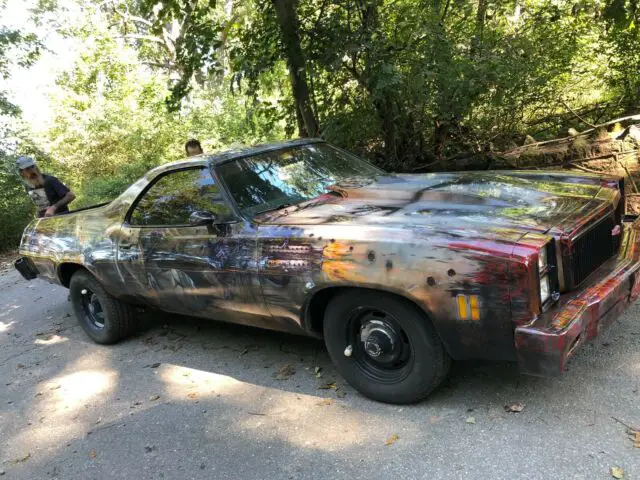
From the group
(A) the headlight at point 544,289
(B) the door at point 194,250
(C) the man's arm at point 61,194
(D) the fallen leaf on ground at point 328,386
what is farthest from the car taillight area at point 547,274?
(C) the man's arm at point 61,194

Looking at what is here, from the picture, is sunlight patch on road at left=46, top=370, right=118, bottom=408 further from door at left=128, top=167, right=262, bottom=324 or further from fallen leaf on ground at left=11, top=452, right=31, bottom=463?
door at left=128, top=167, right=262, bottom=324

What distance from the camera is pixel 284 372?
396 centimetres

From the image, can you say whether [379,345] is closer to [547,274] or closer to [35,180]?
[547,274]

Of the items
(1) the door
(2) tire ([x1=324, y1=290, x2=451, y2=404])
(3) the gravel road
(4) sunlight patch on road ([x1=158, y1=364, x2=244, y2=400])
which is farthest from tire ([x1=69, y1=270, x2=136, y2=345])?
(2) tire ([x1=324, y1=290, x2=451, y2=404])

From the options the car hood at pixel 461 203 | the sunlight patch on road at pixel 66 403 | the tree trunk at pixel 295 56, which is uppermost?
the tree trunk at pixel 295 56

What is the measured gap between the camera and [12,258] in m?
10.8

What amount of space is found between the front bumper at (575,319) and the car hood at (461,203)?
372mm

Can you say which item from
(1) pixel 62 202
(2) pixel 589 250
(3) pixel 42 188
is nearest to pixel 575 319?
(2) pixel 589 250

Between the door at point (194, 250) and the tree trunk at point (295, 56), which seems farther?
the tree trunk at point (295, 56)

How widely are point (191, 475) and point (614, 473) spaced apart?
2127 millimetres

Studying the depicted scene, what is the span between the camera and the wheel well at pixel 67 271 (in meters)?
5.18

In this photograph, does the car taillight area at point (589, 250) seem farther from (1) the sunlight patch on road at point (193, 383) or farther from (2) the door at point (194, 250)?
(1) the sunlight patch on road at point (193, 383)

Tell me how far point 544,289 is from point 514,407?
31.7 inches

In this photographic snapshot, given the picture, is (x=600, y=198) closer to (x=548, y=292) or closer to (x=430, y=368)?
(x=548, y=292)
